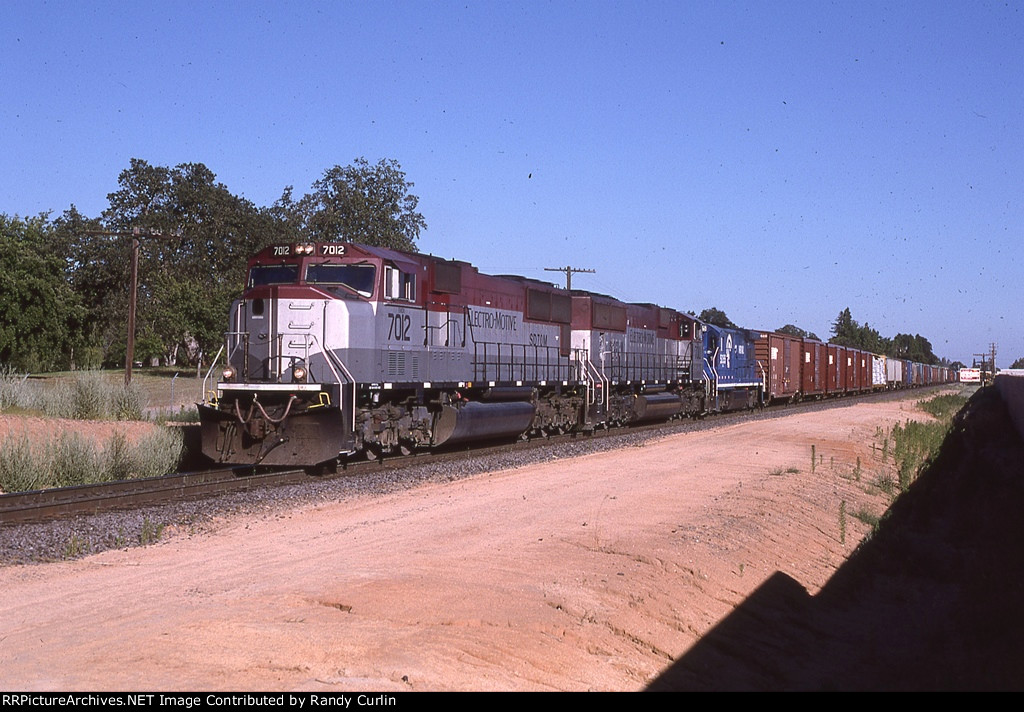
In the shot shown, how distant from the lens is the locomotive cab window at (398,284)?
55.4 feet

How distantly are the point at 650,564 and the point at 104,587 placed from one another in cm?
499

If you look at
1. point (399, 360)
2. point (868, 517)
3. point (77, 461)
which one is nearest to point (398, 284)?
point (399, 360)

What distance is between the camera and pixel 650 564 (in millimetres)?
9211

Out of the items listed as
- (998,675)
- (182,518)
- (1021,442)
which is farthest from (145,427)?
(1021,442)

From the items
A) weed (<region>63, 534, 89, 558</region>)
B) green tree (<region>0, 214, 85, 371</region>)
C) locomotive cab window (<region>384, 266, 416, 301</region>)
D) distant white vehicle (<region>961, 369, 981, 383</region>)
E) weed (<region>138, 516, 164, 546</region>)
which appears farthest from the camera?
distant white vehicle (<region>961, 369, 981, 383</region>)

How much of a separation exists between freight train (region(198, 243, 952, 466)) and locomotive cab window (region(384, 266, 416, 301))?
35 millimetres

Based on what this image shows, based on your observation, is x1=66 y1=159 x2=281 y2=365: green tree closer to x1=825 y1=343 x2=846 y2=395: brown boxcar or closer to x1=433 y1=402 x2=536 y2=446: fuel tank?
x1=825 y1=343 x2=846 y2=395: brown boxcar

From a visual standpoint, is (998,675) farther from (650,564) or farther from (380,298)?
(380,298)

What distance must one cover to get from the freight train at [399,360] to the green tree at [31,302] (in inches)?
1241

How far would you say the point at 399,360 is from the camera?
682 inches

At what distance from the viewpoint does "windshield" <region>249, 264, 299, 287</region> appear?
54.7 ft

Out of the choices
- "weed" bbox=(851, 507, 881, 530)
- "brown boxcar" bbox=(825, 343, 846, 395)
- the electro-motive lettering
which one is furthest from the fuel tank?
"brown boxcar" bbox=(825, 343, 846, 395)

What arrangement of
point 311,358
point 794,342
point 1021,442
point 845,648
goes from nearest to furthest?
point 845,648 → point 311,358 → point 1021,442 → point 794,342

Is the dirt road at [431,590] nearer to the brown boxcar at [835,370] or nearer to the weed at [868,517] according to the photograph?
the weed at [868,517]
